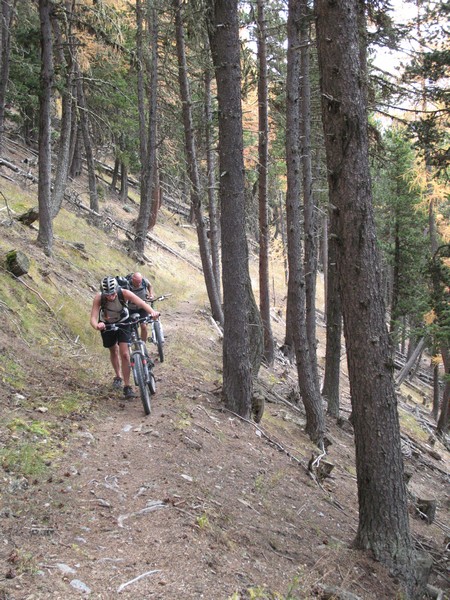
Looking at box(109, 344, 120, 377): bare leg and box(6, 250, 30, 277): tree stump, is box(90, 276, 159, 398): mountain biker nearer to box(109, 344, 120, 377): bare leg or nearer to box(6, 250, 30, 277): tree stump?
box(109, 344, 120, 377): bare leg

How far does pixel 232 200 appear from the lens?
28.6ft

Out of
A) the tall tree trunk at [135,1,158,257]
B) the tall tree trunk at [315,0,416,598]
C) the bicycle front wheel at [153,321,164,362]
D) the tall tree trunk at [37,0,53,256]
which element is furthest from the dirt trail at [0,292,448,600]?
the tall tree trunk at [135,1,158,257]

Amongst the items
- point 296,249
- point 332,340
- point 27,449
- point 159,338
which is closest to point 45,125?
point 159,338

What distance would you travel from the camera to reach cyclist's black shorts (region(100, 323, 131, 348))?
27.7ft

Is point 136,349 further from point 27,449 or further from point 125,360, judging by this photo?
point 27,449

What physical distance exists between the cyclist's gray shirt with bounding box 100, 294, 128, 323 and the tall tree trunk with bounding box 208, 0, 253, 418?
1771 mm

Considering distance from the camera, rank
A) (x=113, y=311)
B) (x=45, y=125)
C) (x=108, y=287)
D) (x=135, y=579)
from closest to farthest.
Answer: (x=135, y=579)
(x=108, y=287)
(x=113, y=311)
(x=45, y=125)

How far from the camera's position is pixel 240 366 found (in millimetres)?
9125

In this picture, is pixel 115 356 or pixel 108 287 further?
pixel 115 356

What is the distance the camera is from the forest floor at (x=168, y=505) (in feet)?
13.5

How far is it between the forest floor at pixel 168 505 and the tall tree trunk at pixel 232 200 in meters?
0.90

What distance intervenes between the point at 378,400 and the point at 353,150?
265 cm

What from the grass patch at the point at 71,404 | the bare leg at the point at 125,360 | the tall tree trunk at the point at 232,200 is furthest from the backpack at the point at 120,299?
the tall tree trunk at the point at 232,200

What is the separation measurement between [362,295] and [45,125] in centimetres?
1053
